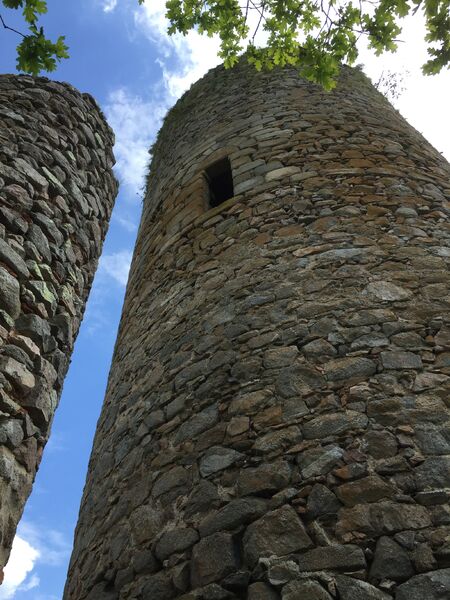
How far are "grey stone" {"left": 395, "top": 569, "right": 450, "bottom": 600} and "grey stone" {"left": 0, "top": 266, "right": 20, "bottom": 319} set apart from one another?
2.05m

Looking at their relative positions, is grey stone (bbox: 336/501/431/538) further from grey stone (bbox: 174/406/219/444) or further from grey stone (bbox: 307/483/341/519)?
grey stone (bbox: 174/406/219/444)

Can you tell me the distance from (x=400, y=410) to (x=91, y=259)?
7.85ft

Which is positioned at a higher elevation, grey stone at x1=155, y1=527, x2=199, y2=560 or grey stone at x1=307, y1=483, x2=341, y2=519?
grey stone at x1=307, y1=483, x2=341, y2=519

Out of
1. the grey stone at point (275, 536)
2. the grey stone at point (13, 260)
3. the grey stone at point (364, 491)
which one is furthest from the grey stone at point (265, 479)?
the grey stone at point (13, 260)

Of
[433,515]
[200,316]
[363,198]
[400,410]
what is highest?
[363,198]

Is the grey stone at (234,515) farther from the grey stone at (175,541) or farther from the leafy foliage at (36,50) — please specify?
the leafy foliage at (36,50)

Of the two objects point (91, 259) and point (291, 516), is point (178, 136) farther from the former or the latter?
point (291, 516)

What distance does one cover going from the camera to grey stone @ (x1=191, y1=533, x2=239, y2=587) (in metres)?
2.18

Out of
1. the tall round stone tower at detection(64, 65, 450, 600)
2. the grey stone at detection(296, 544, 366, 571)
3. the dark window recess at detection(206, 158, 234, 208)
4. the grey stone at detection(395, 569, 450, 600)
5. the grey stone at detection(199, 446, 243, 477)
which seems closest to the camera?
the grey stone at detection(395, 569, 450, 600)

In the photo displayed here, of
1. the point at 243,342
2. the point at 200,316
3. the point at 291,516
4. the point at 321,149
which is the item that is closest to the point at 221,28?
the point at 321,149

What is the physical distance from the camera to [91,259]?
13.1 ft

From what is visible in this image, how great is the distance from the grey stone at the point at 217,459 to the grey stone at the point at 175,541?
0.26 m

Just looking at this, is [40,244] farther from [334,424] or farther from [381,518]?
[381,518]

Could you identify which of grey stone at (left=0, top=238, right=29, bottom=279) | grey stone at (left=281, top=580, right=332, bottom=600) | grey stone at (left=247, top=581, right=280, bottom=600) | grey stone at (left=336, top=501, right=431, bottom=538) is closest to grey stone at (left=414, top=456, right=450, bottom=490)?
grey stone at (left=336, top=501, right=431, bottom=538)
